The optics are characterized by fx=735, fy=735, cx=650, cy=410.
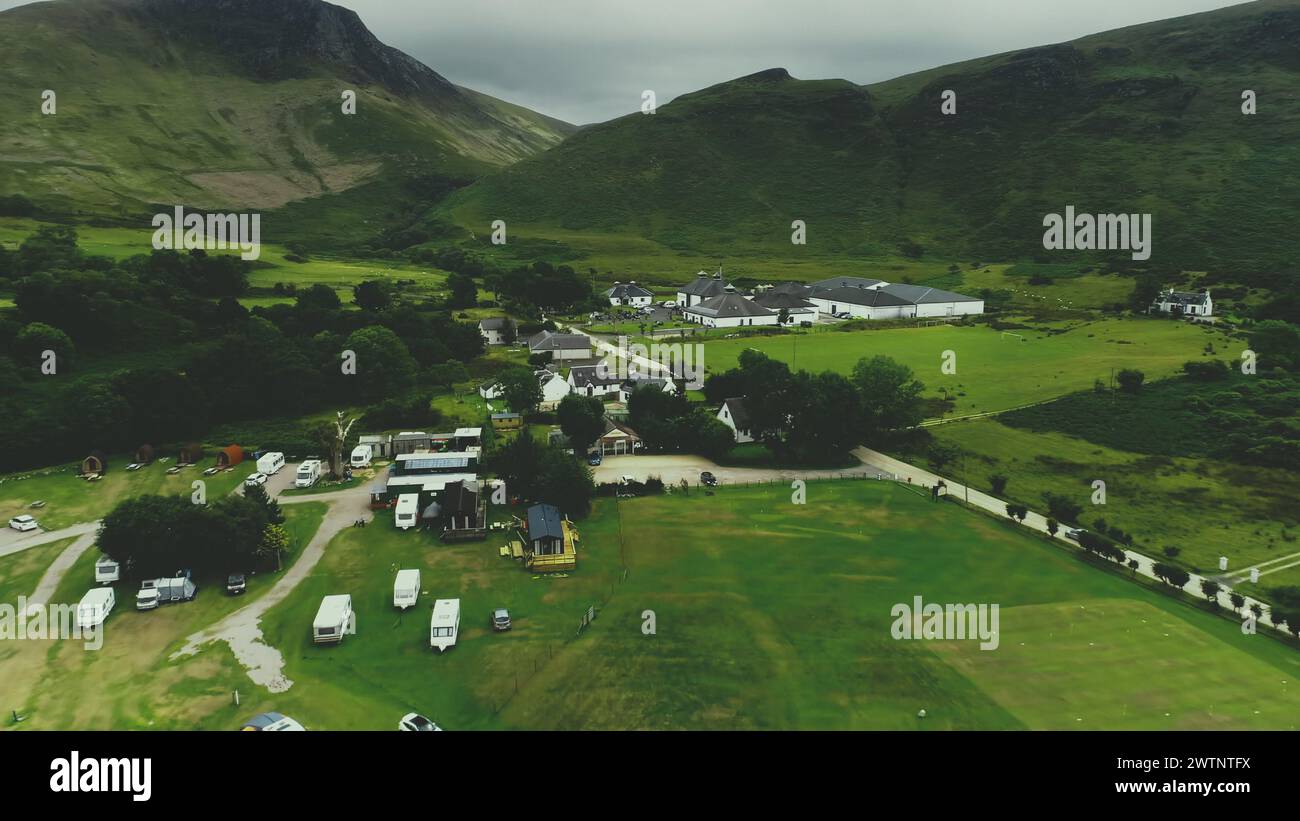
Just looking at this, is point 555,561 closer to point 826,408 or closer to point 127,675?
point 127,675

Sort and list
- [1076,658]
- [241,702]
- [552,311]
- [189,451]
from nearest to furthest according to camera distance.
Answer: [241,702] → [1076,658] → [189,451] → [552,311]

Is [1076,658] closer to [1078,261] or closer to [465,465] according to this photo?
[465,465]

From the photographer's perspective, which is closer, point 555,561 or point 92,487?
point 555,561

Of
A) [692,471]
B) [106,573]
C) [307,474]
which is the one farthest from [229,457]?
[692,471]

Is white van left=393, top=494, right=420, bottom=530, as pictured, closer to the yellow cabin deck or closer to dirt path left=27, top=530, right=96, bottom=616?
the yellow cabin deck

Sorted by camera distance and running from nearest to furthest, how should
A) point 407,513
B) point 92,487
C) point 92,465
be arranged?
point 407,513 → point 92,487 → point 92,465

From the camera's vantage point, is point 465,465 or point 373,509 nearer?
point 373,509

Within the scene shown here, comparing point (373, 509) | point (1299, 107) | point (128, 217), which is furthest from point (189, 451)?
point (1299, 107)
